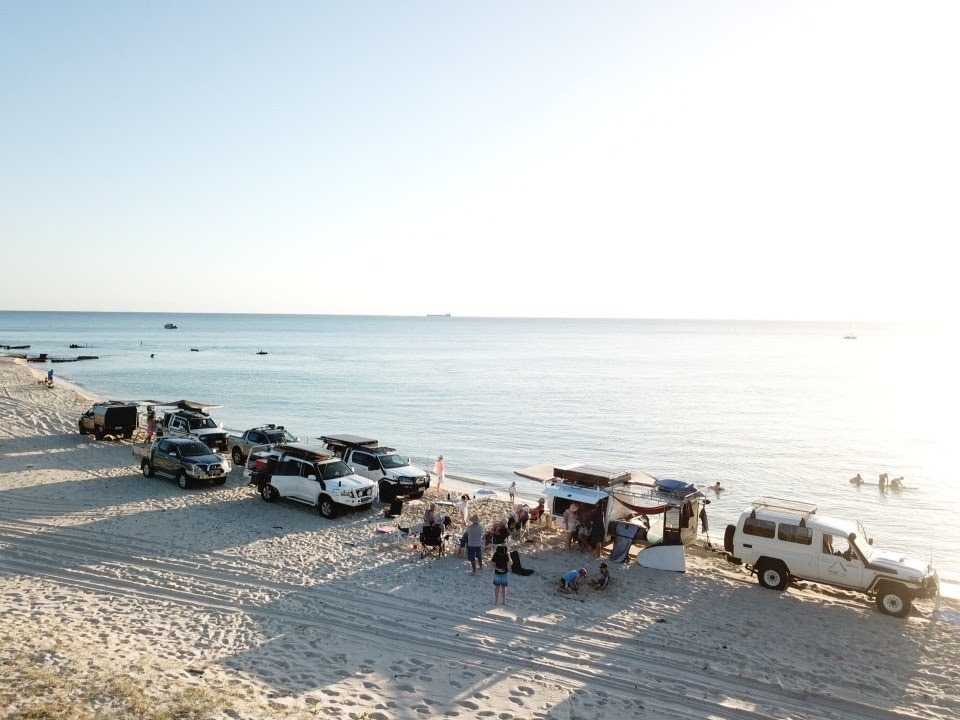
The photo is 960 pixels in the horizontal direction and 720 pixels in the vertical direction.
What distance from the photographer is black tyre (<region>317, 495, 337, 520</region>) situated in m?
20.9

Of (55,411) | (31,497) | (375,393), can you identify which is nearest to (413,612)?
(31,497)

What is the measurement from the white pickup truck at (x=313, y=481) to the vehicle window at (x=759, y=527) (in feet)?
38.3

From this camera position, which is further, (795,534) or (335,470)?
(335,470)

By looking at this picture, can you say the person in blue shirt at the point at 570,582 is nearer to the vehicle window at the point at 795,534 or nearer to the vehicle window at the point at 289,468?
the vehicle window at the point at 795,534

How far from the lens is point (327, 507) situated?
20969 mm

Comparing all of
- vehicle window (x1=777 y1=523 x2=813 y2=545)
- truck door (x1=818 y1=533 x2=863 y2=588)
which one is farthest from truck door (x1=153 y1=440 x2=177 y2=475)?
truck door (x1=818 y1=533 x2=863 y2=588)

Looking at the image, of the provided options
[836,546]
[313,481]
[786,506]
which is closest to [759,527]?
[786,506]

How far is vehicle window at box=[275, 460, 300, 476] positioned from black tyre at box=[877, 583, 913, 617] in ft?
56.2

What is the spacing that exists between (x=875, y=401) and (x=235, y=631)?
262 feet

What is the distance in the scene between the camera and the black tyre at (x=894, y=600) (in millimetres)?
15258

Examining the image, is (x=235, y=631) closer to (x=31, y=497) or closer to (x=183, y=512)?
(x=183, y=512)

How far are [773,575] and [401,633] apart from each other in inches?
394

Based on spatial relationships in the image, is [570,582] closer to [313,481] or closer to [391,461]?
[313,481]

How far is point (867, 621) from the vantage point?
14891mm
